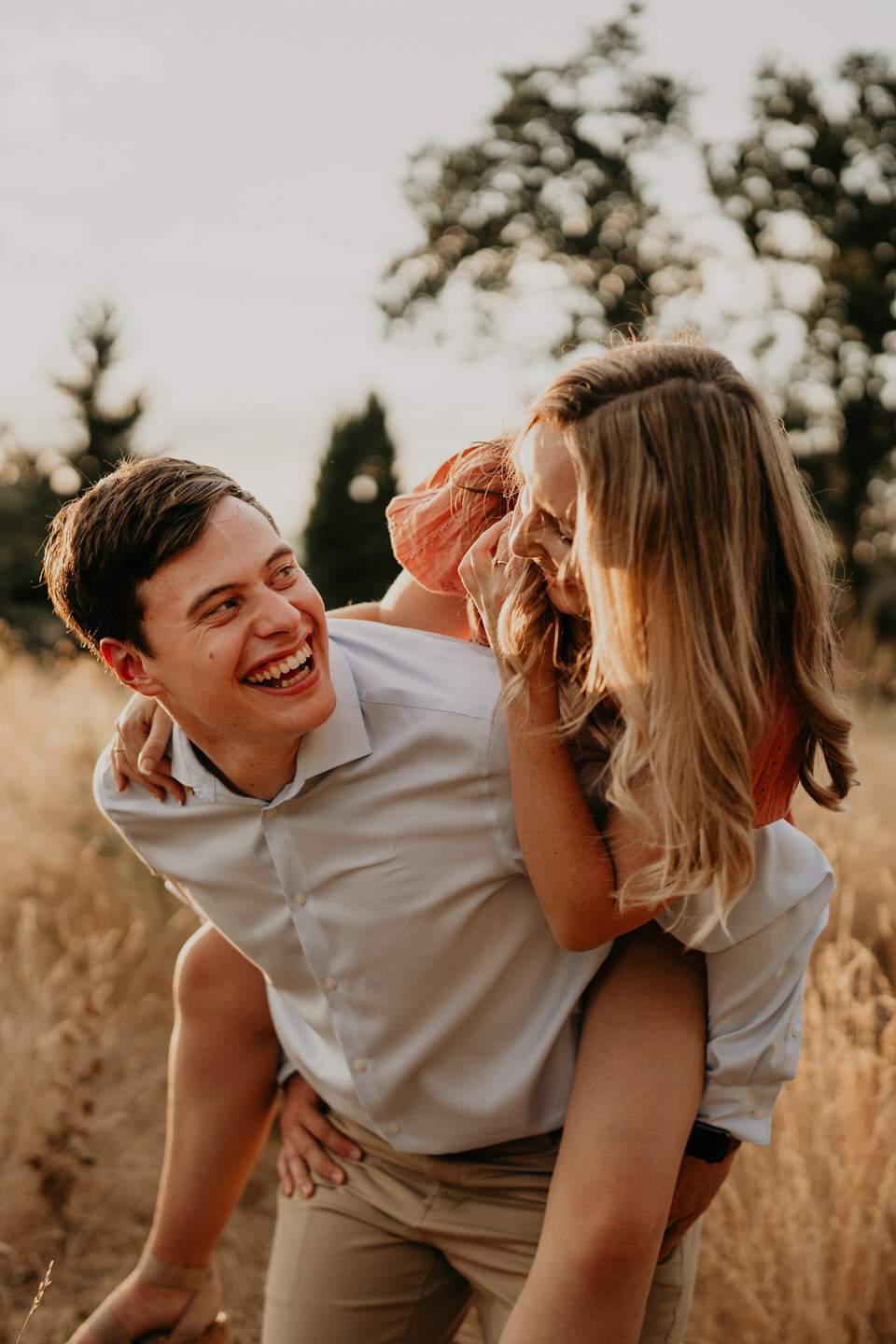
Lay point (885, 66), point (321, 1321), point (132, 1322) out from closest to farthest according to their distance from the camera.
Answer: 1. point (321, 1321)
2. point (132, 1322)
3. point (885, 66)

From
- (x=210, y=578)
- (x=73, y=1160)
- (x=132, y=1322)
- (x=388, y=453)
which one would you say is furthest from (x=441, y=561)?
(x=388, y=453)

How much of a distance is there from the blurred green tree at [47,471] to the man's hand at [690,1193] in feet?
49.4

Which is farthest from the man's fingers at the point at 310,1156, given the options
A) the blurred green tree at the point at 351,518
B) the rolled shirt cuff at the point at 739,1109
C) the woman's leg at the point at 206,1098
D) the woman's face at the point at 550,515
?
the blurred green tree at the point at 351,518

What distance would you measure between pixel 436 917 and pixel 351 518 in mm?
12133

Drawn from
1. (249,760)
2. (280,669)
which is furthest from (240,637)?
(249,760)

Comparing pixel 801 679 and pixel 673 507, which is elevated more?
pixel 673 507

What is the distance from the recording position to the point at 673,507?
1.71m

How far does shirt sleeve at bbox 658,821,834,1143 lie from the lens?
1.94 metres

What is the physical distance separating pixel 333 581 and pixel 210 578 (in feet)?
40.0

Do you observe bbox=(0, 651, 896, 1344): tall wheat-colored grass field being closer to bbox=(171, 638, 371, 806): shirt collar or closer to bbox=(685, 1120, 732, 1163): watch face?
bbox=(685, 1120, 732, 1163): watch face

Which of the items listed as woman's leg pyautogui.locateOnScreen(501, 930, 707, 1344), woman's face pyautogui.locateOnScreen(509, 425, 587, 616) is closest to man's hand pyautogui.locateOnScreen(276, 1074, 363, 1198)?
woman's leg pyautogui.locateOnScreen(501, 930, 707, 1344)

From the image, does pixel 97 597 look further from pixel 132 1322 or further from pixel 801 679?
pixel 132 1322

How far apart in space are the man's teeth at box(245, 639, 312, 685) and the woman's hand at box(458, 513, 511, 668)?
1.07ft

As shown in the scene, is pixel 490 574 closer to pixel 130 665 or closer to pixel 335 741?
pixel 335 741
